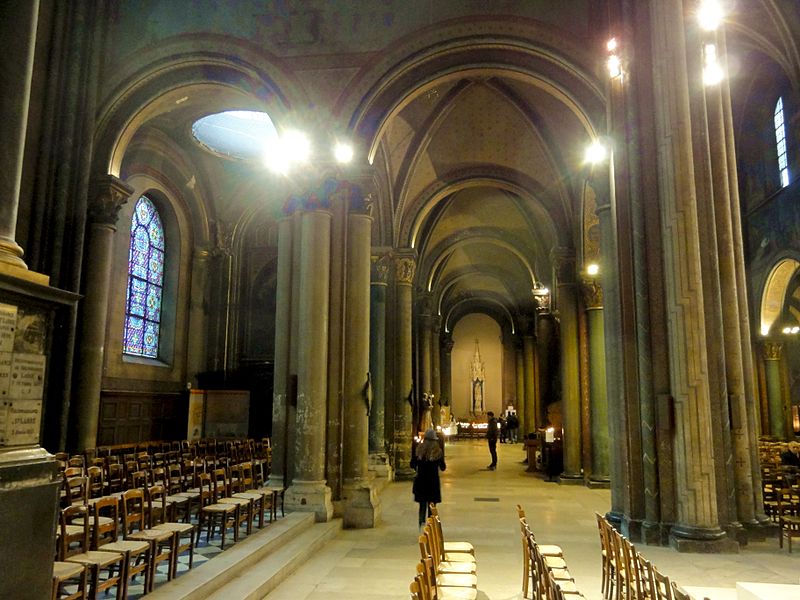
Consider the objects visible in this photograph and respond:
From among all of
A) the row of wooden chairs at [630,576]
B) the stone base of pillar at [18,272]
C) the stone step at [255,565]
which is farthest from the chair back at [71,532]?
the row of wooden chairs at [630,576]

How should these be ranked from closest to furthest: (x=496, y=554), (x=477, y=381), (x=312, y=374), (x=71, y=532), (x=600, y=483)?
(x=71, y=532) < (x=496, y=554) < (x=312, y=374) < (x=600, y=483) < (x=477, y=381)

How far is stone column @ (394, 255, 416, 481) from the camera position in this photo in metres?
15.8

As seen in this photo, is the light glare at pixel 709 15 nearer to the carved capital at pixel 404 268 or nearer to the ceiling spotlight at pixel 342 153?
the ceiling spotlight at pixel 342 153

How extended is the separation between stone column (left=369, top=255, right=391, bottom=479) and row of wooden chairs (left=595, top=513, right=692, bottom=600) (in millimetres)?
9105

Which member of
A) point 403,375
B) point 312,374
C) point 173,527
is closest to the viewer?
point 173,527

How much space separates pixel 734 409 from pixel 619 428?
56.9 inches

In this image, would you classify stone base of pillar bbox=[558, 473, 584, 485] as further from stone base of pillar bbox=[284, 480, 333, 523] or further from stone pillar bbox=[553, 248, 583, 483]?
stone base of pillar bbox=[284, 480, 333, 523]

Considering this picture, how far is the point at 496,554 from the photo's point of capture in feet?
25.3

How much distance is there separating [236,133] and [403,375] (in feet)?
27.1

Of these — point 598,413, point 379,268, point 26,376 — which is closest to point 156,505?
point 26,376

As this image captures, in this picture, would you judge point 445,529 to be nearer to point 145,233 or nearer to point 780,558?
point 780,558

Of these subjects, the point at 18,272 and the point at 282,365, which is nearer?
the point at 18,272

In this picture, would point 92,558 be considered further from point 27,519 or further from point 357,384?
point 357,384

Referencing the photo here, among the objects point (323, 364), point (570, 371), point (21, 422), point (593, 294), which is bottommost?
point (21, 422)
